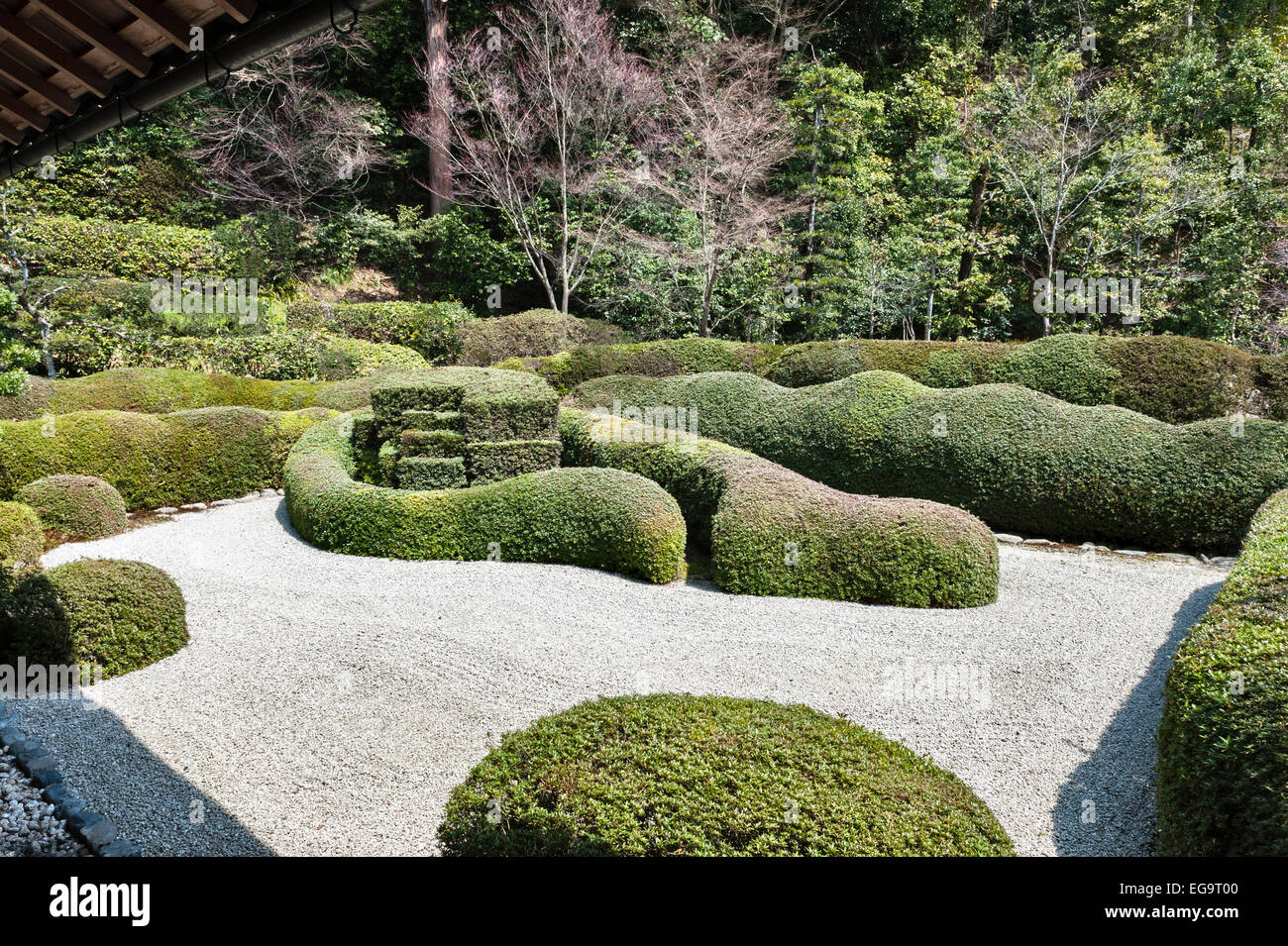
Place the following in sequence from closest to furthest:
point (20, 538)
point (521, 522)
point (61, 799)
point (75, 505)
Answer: point (61, 799) < point (20, 538) < point (521, 522) < point (75, 505)

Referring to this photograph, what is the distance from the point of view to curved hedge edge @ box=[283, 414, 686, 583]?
7.76 m

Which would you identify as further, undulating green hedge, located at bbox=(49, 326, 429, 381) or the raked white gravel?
undulating green hedge, located at bbox=(49, 326, 429, 381)

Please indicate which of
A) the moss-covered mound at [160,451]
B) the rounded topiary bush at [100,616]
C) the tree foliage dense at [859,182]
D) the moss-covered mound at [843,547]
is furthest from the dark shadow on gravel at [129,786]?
the tree foliage dense at [859,182]

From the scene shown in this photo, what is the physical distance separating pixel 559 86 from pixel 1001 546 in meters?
17.6

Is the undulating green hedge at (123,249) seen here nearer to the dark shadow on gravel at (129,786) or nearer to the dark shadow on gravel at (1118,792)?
the dark shadow on gravel at (129,786)

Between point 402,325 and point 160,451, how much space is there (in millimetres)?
10478

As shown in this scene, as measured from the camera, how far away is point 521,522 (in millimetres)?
8250

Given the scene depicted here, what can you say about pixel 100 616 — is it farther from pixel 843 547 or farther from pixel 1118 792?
pixel 1118 792

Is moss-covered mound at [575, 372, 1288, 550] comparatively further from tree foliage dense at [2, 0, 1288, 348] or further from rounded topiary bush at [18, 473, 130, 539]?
tree foliage dense at [2, 0, 1288, 348]

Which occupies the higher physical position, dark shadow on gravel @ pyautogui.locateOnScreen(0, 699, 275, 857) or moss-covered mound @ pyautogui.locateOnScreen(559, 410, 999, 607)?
moss-covered mound @ pyautogui.locateOnScreen(559, 410, 999, 607)

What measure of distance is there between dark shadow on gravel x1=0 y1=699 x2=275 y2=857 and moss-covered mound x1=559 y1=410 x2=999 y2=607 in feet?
14.6

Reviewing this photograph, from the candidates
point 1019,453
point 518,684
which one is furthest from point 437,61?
point 518,684

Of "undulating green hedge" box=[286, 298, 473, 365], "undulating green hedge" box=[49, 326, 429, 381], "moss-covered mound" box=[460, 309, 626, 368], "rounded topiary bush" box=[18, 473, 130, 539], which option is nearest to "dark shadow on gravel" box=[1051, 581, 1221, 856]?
"rounded topiary bush" box=[18, 473, 130, 539]
